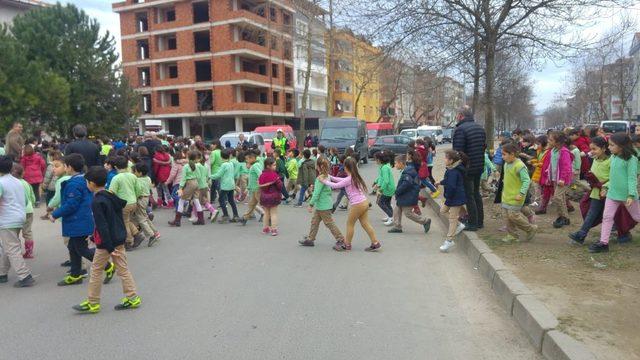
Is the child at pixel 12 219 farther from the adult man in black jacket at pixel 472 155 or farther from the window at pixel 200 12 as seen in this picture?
the window at pixel 200 12

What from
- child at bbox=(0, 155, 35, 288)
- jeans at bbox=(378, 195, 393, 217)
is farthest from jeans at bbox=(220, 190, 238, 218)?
child at bbox=(0, 155, 35, 288)

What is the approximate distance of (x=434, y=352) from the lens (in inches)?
156

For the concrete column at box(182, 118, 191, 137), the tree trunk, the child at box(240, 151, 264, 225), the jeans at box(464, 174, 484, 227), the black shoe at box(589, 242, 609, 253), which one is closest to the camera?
the black shoe at box(589, 242, 609, 253)

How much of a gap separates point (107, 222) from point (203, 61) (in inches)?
1745

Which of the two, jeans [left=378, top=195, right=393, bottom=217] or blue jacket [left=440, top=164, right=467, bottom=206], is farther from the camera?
jeans [left=378, top=195, right=393, bottom=217]

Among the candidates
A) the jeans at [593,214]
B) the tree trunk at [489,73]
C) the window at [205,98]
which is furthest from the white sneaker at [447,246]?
the window at [205,98]

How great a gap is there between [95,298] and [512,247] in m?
5.31

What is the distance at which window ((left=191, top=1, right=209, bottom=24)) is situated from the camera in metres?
46.3

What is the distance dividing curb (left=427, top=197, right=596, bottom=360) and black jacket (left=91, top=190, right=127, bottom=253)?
3.97m

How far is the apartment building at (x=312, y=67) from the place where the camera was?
104 feet

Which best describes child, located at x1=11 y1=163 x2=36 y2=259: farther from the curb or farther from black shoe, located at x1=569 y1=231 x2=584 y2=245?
black shoe, located at x1=569 y1=231 x2=584 y2=245

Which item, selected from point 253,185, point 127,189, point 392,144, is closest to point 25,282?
point 127,189

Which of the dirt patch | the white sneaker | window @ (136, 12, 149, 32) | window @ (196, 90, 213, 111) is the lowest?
the white sneaker

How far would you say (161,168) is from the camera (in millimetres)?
11680
